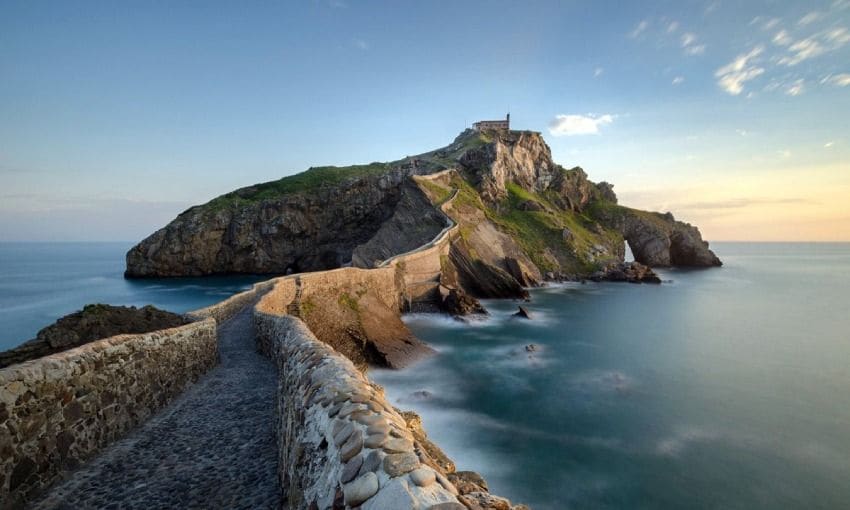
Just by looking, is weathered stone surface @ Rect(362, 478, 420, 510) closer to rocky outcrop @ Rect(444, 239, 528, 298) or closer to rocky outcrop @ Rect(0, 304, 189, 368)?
rocky outcrop @ Rect(0, 304, 189, 368)

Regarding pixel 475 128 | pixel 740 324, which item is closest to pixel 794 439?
pixel 740 324

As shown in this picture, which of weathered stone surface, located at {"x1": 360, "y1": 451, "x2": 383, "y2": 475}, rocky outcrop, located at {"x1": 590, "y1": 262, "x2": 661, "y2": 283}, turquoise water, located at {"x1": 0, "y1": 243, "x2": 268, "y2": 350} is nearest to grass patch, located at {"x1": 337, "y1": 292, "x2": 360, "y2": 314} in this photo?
weathered stone surface, located at {"x1": 360, "y1": 451, "x2": 383, "y2": 475}

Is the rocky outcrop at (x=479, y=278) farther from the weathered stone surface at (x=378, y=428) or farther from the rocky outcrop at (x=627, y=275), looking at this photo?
the weathered stone surface at (x=378, y=428)

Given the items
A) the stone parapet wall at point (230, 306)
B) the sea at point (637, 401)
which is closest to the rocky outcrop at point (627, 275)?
the sea at point (637, 401)

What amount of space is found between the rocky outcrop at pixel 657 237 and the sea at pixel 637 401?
34.1 meters

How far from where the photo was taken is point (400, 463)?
2.86 meters

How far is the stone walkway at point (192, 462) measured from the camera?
524 cm

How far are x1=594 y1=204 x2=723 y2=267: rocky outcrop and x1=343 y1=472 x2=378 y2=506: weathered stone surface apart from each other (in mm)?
79402

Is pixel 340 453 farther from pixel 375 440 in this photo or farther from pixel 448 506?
pixel 448 506

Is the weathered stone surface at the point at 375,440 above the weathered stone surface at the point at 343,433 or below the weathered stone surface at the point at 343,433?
above

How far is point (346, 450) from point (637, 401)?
772 inches

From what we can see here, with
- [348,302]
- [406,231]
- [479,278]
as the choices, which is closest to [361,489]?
[348,302]

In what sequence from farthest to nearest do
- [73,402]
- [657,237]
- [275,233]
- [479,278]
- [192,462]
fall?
[657,237]
[275,233]
[479,278]
[192,462]
[73,402]

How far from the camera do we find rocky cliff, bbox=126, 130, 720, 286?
5488 cm
